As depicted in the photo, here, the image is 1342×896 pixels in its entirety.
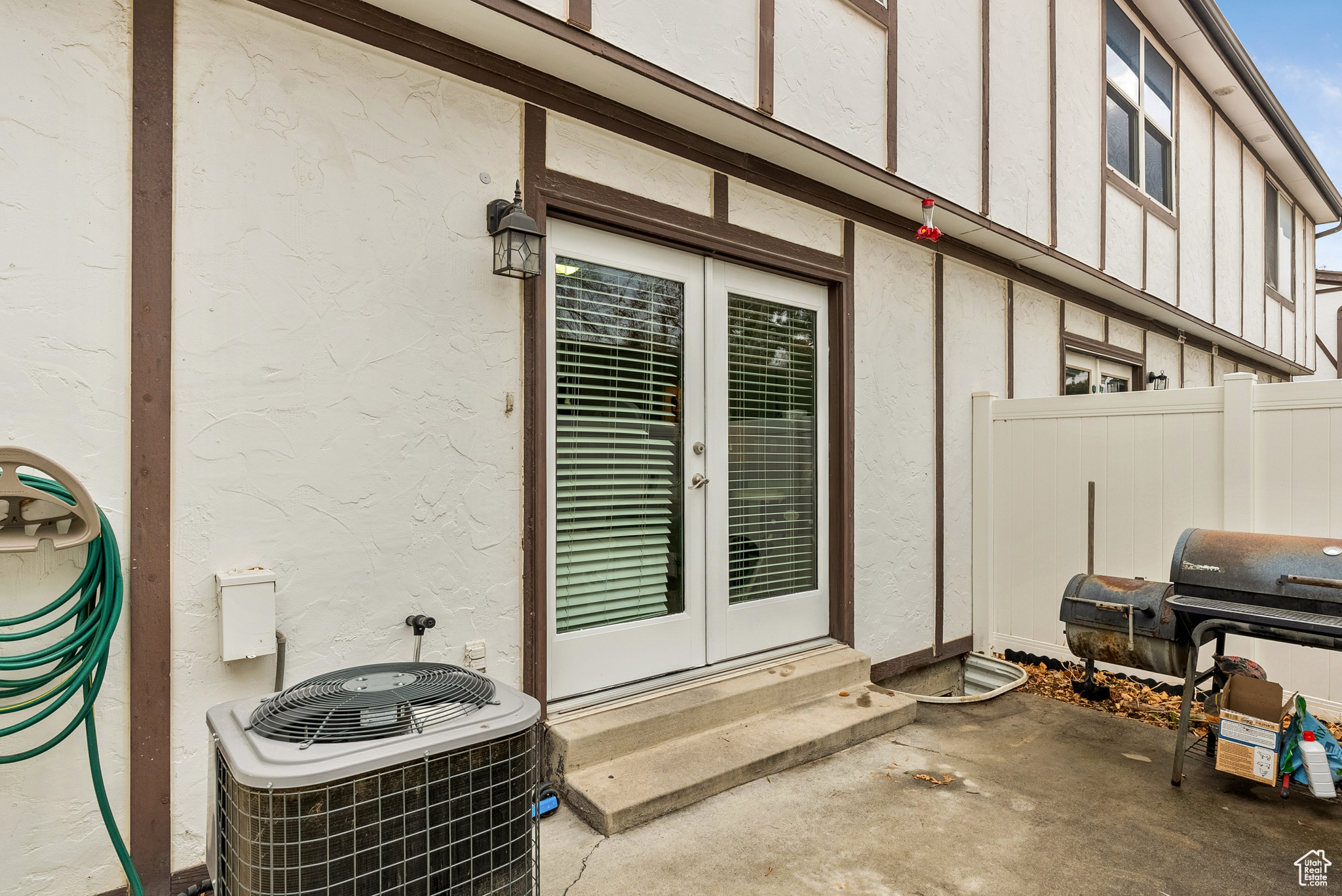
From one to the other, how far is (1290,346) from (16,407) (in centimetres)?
1311

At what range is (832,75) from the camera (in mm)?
3703

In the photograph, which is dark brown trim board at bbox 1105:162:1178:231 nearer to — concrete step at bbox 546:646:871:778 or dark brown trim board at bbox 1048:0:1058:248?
dark brown trim board at bbox 1048:0:1058:248

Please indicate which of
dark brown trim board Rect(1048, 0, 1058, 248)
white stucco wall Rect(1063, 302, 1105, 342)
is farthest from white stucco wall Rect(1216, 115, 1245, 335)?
dark brown trim board Rect(1048, 0, 1058, 248)

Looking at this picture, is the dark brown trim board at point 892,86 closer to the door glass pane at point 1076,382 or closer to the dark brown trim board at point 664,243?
the dark brown trim board at point 664,243

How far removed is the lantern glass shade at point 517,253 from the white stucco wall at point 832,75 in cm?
145

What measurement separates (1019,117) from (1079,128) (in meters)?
0.97

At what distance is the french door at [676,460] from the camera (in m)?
3.10

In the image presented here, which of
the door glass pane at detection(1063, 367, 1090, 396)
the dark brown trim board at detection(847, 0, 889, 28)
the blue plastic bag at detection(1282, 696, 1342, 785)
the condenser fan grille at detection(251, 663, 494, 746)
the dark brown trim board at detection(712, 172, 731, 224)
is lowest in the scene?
the blue plastic bag at detection(1282, 696, 1342, 785)

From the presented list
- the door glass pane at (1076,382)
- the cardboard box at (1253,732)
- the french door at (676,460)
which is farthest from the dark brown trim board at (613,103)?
the cardboard box at (1253,732)

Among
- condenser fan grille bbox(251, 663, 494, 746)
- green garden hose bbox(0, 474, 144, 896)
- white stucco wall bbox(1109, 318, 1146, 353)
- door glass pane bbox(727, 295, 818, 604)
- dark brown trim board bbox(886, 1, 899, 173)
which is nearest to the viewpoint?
condenser fan grille bbox(251, 663, 494, 746)

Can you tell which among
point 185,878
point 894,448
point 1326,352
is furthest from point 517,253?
point 1326,352

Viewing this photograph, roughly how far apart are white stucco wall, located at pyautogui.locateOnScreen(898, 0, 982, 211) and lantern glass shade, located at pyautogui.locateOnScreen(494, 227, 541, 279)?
2.43 meters

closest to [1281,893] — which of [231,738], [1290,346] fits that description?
[231,738]

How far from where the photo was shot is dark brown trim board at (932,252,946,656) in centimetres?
473
